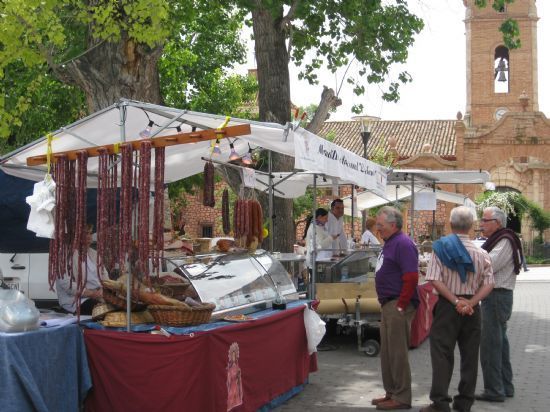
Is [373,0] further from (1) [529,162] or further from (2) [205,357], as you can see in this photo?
(1) [529,162]

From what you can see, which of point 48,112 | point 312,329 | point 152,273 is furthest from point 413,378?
point 48,112

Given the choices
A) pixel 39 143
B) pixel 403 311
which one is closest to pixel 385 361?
pixel 403 311

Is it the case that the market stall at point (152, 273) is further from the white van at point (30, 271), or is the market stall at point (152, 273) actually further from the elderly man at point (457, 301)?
the white van at point (30, 271)

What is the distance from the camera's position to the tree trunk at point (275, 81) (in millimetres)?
14820

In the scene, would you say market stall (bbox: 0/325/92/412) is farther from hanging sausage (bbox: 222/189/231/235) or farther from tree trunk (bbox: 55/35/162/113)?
tree trunk (bbox: 55/35/162/113)

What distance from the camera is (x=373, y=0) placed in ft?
49.9

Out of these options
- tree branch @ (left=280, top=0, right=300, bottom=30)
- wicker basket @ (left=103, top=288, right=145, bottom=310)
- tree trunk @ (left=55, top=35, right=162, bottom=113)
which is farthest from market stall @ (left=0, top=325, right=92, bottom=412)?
tree branch @ (left=280, top=0, right=300, bottom=30)

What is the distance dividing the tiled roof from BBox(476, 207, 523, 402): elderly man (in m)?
37.7

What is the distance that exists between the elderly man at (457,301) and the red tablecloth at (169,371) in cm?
175

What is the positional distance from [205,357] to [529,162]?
3884 cm

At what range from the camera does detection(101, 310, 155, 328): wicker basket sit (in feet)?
22.2

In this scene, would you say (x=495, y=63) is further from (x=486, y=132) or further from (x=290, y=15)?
(x=290, y=15)

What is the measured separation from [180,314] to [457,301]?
98.7 inches

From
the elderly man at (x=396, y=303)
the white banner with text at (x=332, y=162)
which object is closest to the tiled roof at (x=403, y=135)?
the white banner with text at (x=332, y=162)
